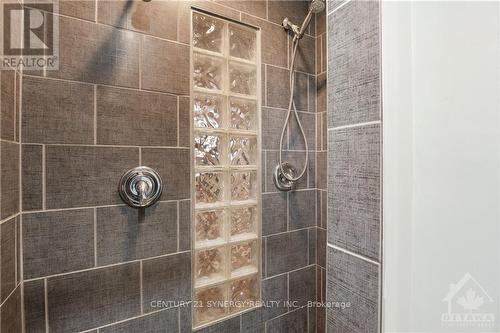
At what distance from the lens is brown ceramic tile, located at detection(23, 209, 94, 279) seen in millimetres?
887

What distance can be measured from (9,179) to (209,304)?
0.93 meters

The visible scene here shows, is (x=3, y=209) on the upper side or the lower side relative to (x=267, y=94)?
lower

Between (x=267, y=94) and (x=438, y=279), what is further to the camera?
(x=267, y=94)

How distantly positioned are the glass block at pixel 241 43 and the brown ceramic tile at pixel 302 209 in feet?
2.53

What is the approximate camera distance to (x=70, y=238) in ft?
3.08

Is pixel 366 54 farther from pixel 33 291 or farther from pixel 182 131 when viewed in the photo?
pixel 33 291

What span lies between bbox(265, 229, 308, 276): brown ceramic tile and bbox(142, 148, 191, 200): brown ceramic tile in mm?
536

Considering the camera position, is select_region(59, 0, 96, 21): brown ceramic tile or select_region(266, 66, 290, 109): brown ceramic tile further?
select_region(266, 66, 290, 109): brown ceramic tile

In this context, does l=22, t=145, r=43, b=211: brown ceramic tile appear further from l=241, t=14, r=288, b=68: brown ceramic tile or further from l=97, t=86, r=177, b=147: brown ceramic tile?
l=241, t=14, r=288, b=68: brown ceramic tile

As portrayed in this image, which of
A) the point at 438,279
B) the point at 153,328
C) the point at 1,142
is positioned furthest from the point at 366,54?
the point at 153,328

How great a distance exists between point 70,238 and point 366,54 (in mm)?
1095

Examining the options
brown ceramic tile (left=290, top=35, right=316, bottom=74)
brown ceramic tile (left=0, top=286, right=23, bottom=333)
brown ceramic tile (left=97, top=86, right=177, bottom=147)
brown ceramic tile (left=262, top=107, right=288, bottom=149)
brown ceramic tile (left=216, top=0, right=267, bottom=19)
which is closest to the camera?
brown ceramic tile (left=0, top=286, right=23, bottom=333)

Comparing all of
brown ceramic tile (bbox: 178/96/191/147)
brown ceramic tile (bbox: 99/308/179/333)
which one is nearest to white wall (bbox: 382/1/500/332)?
brown ceramic tile (bbox: 178/96/191/147)

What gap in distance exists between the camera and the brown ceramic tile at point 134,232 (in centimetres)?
99
